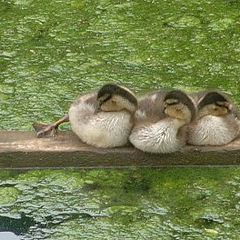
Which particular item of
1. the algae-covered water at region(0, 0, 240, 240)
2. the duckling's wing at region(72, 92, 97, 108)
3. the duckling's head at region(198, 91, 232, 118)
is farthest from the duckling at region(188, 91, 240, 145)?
the duckling's wing at region(72, 92, 97, 108)

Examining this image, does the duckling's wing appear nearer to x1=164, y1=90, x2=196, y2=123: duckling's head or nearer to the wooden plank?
the wooden plank

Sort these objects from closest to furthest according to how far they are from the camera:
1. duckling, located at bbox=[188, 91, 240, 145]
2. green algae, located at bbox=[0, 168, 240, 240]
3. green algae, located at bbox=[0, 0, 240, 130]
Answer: green algae, located at bbox=[0, 168, 240, 240] → duckling, located at bbox=[188, 91, 240, 145] → green algae, located at bbox=[0, 0, 240, 130]

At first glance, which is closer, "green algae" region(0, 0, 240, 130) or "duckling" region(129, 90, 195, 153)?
"duckling" region(129, 90, 195, 153)

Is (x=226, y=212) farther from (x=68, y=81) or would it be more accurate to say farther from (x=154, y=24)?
(x=154, y=24)

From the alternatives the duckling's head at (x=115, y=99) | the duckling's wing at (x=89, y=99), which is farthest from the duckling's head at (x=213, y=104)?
the duckling's wing at (x=89, y=99)

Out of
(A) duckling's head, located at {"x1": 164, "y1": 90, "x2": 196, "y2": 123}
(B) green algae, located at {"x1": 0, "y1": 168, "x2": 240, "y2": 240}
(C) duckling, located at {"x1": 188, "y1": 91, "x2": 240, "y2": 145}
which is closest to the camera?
(B) green algae, located at {"x1": 0, "y1": 168, "x2": 240, "y2": 240}

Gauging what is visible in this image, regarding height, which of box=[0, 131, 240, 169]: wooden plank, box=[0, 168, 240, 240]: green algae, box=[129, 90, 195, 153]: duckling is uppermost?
box=[129, 90, 195, 153]: duckling

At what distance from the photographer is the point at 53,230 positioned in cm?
335

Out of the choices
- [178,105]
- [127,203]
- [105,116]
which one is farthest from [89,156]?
[178,105]

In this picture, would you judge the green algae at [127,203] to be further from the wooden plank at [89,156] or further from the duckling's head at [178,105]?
the duckling's head at [178,105]

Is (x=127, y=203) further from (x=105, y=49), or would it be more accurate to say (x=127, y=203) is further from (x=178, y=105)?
(x=105, y=49)

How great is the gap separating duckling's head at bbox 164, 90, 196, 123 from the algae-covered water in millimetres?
277

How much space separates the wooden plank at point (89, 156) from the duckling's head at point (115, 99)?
7.8 inches

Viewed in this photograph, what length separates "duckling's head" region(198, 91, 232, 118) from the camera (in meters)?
3.63
